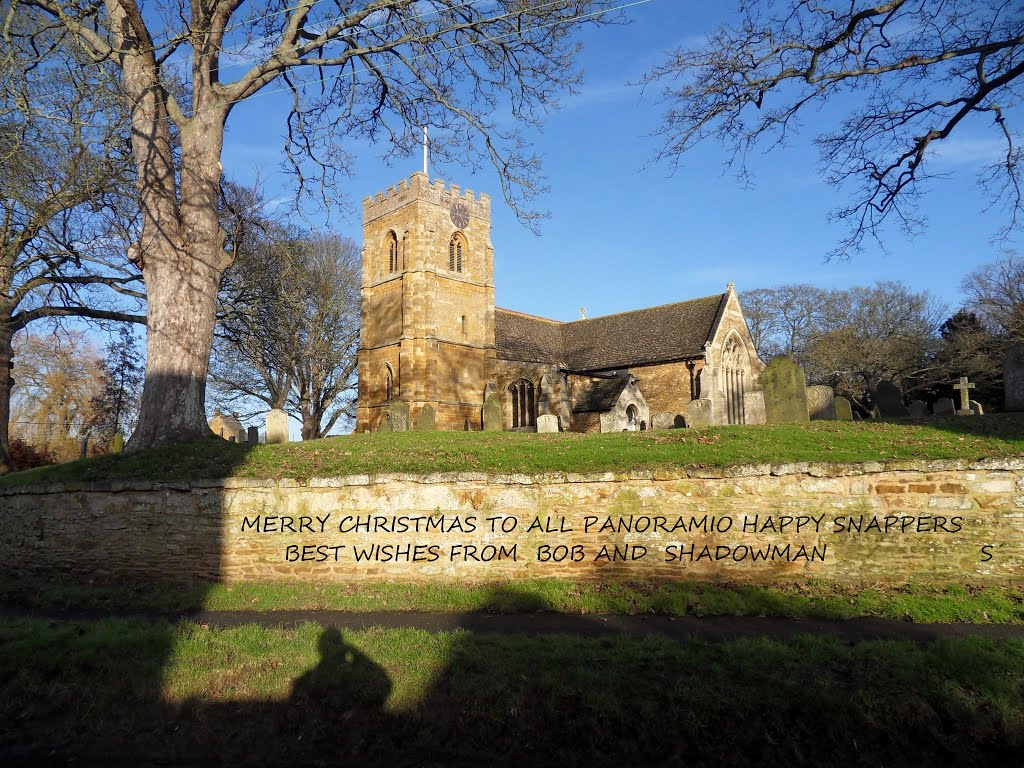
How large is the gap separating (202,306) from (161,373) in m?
1.36

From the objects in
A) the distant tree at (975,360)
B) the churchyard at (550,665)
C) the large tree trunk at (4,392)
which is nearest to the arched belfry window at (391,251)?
the large tree trunk at (4,392)

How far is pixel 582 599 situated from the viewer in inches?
291

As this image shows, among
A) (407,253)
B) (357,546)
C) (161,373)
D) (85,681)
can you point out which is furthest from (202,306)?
(407,253)

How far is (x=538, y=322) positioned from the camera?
127ft

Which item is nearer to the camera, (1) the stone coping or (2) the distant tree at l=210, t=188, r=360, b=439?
(1) the stone coping

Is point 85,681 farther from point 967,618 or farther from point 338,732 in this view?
point 967,618

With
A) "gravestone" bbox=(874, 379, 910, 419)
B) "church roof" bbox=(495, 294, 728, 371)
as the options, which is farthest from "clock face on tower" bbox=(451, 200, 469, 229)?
"gravestone" bbox=(874, 379, 910, 419)

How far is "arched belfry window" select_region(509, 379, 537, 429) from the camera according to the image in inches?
1277

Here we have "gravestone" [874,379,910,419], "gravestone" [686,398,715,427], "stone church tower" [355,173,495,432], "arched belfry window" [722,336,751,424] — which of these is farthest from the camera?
"arched belfry window" [722,336,751,424]

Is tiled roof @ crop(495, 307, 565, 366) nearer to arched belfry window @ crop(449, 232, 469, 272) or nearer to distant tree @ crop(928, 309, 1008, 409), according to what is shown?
arched belfry window @ crop(449, 232, 469, 272)

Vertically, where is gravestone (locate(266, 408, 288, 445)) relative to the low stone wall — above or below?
above

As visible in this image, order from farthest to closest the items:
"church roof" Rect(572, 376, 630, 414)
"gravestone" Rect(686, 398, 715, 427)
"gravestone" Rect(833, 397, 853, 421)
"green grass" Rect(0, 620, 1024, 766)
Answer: "church roof" Rect(572, 376, 630, 414), "gravestone" Rect(686, 398, 715, 427), "gravestone" Rect(833, 397, 853, 421), "green grass" Rect(0, 620, 1024, 766)

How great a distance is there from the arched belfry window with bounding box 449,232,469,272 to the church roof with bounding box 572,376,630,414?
9.32 meters

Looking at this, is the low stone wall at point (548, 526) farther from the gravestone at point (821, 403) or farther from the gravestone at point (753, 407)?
the gravestone at point (753, 407)
